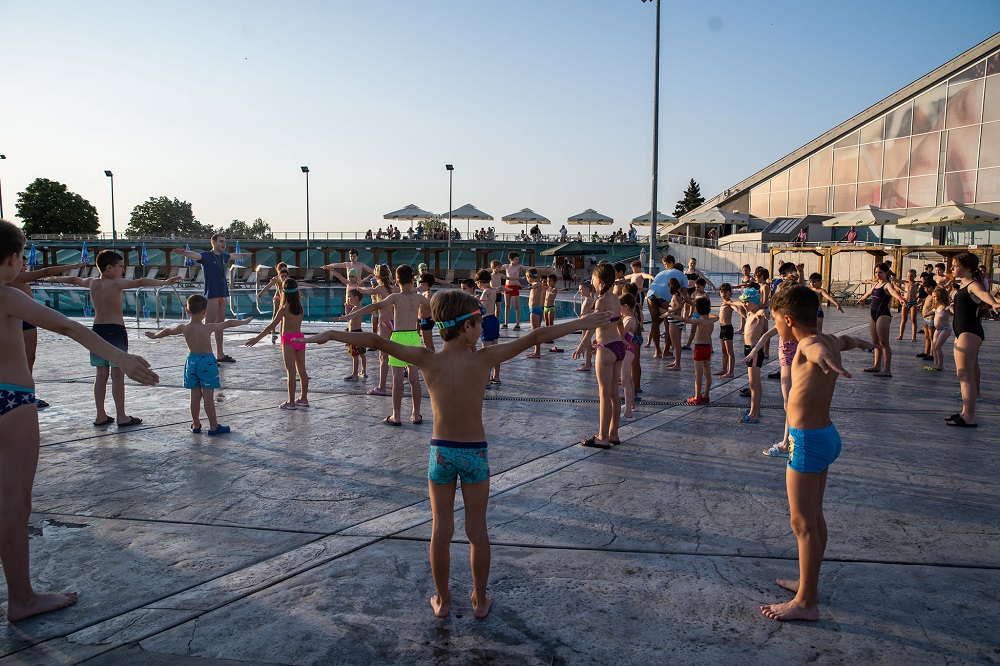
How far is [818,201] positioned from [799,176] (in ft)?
7.27

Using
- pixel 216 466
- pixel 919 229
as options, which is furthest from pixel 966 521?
pixel 919 229

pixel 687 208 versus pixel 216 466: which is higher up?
pixel 687 208

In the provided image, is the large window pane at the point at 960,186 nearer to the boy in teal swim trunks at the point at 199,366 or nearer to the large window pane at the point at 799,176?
the large window pane at the point at 799,176

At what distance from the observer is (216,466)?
6191 mm

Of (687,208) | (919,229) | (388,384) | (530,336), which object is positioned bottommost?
(388,384)

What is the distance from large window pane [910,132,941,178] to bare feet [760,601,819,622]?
39483mm

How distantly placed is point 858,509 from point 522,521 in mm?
2641

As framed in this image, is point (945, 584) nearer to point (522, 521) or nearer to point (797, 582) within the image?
point (797, 582)

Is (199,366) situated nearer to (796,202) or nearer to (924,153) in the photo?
A: (924,153)

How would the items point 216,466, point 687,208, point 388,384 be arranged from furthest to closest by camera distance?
point 687,208 → point 388,384 → point 216,466

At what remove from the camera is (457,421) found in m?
3.50

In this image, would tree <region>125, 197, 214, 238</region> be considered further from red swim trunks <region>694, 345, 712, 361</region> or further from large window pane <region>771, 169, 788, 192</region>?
red swim trunks <region>694, 345, 712, 361</region>

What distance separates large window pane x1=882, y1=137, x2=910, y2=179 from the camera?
36531 millimetres

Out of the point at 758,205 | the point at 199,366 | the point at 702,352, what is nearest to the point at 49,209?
the point at 758,205
